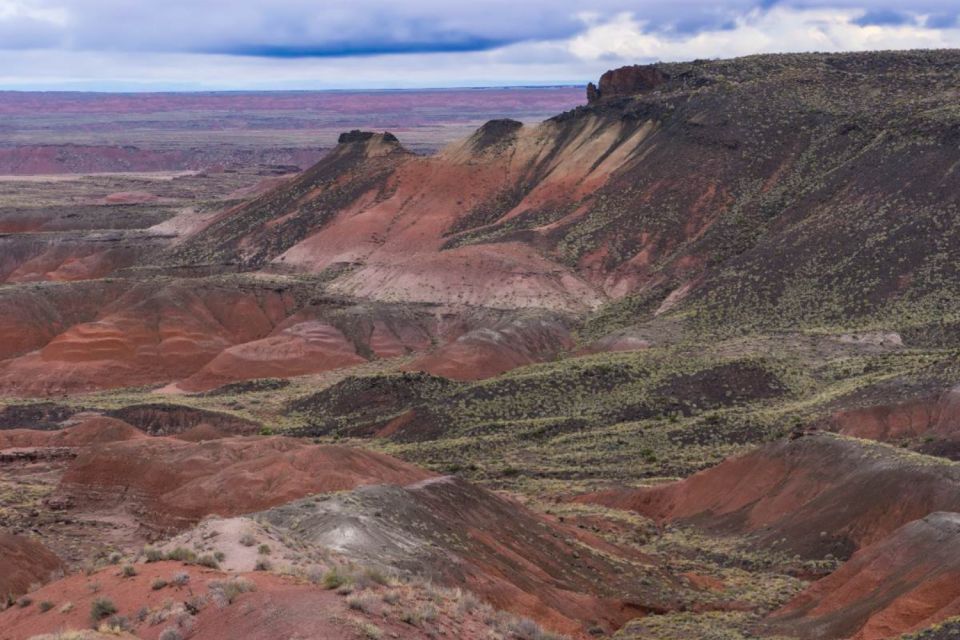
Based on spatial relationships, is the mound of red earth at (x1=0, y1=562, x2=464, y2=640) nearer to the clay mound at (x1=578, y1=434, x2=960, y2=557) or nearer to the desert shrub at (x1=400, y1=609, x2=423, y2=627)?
the desert shrub at (x1=400, y1=609, x2=423, y2=627)

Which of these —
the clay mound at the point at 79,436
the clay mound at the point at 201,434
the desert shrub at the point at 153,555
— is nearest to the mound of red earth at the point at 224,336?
the clay mound at the point at 201,434

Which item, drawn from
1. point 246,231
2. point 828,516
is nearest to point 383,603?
point 828,516

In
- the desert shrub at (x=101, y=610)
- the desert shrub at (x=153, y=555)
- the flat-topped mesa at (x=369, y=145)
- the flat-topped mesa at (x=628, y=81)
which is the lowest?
the desert shrub at (x=153, y=555)

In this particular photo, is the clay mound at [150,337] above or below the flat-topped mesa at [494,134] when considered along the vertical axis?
below

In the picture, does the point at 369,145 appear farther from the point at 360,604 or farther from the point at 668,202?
the point at 360,604

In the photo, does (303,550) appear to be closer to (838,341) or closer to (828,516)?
(828,516)

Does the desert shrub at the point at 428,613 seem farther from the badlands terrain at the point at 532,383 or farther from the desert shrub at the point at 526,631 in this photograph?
the desert shrub at the point at 526,631

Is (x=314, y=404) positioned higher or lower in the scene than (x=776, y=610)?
lower

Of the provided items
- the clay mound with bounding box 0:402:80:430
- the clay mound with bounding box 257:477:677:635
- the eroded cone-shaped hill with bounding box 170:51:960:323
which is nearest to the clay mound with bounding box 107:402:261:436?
the clay mound with bounding box 0:402:80:430
